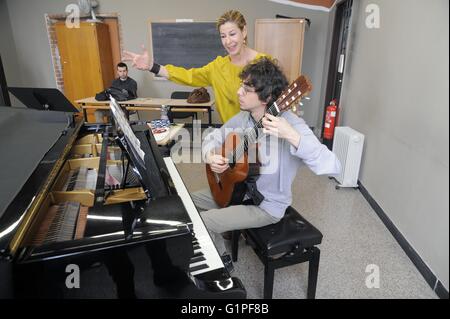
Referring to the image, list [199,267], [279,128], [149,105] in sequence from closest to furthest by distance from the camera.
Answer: [199,267] < [279,128] < [149,105]

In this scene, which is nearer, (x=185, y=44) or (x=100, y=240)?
(x=100, y=240)

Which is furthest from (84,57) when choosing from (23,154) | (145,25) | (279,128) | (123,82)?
(279,128)

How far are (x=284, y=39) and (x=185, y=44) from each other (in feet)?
6.51

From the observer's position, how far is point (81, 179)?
1419mm

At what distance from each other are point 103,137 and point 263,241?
1.14 m

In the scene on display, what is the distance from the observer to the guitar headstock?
1.11 m

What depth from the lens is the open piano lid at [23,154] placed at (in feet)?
2.66

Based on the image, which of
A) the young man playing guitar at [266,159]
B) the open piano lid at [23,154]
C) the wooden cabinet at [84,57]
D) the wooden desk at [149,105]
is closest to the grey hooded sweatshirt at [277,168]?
the young man playing guitar at [266,159]

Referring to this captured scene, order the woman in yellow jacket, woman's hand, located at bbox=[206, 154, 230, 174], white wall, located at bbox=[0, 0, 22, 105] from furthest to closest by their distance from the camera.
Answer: white wall, located at bbox=[0, 0, 22, 105] < the woman in yellow jacket < woman's hand, located at bbox=[206, 154, 230, 174]

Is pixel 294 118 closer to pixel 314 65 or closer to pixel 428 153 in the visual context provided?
pixel 428 153

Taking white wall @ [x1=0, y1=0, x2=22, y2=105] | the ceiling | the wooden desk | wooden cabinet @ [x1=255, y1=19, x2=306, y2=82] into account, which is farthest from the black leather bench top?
white wall @ [x1=0, y1=0, x2=22, y2=105]

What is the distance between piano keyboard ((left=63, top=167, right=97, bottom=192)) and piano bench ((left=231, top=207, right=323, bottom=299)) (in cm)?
86

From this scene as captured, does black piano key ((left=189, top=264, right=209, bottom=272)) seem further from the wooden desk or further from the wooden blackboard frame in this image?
the wooden blackboard frame

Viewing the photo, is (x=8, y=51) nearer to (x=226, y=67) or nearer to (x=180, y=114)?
(x=180, y=114)
